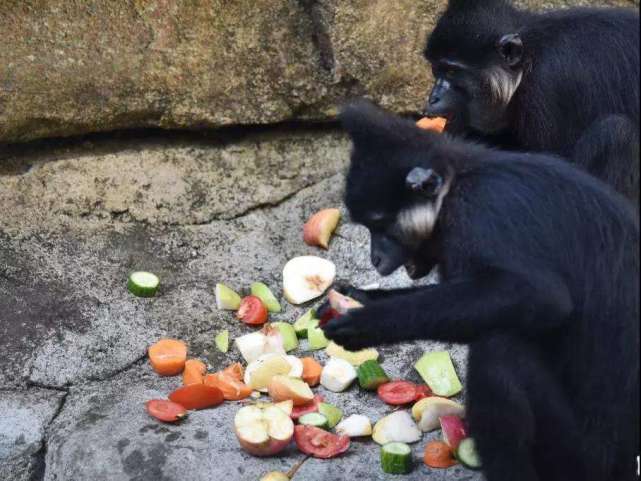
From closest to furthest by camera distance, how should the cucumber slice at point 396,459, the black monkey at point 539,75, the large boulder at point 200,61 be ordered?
the cucumber slice at point 396,459 → the black monkey at point 539,75 → the large boulder at point 200,61

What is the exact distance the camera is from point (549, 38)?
6492mm

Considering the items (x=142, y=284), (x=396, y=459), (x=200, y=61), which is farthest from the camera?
(x=200, y=61)

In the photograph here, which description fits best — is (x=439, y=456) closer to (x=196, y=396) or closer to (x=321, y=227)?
(x=196, y=396)

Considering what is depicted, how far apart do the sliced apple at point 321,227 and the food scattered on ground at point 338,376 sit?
1061 millimetres

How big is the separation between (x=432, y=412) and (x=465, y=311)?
1.39 m

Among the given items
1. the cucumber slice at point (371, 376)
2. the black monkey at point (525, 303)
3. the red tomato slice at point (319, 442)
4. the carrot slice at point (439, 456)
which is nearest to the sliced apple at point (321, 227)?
the cucumber slice at point (371, 376)

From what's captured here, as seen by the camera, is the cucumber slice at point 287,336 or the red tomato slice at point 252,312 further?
the red tomato slice at point 252,312

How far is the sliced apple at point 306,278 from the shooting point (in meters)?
6.98

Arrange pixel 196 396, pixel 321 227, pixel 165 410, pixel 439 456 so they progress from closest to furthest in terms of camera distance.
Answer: pixel 439 456, pixel 165 410, pixel 196 396, pixel 321 227

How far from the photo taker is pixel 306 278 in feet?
23.0

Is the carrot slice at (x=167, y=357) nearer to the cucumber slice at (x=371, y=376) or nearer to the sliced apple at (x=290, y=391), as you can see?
the sliced apple at (x=290, y=391)

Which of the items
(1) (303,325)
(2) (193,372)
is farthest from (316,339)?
(2) (193,372)

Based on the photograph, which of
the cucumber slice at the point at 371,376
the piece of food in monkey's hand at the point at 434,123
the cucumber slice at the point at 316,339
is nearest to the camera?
the cucumber slice at the point at 371,376

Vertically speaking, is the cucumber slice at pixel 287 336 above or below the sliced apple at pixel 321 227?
below
